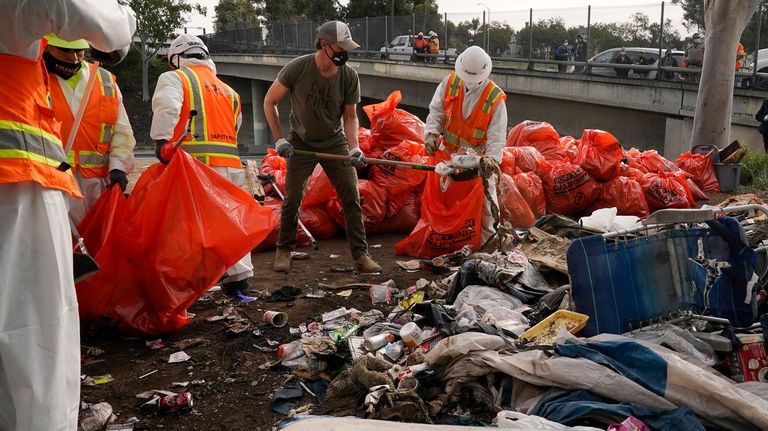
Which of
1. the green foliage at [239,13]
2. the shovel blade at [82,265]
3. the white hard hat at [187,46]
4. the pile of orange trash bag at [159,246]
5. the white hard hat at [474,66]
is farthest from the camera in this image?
the green foliage at [239,13]

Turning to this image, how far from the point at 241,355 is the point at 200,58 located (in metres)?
1.90

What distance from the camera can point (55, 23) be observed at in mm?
2146

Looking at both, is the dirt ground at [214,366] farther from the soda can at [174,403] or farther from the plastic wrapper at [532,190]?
the plastic wrapper at [532,190]

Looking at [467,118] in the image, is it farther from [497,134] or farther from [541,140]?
[541,140]

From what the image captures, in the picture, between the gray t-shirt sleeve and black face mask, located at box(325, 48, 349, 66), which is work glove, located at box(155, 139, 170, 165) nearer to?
black face mask, located at box(325, 48, 349, 66)

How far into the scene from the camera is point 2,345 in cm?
211

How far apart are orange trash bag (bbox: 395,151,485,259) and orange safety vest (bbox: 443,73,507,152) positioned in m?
0.17

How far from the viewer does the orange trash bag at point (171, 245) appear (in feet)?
12.2

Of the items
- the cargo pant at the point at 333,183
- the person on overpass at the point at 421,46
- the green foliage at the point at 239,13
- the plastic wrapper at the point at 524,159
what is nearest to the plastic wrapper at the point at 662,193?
the plastic wrapper at the point at 524,159

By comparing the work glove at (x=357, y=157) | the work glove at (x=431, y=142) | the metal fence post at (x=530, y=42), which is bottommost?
the work glove at (x=357, y=157)

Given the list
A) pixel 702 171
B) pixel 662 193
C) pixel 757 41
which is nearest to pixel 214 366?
pixel 662 193

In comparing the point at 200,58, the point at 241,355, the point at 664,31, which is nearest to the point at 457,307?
the point at 241,355

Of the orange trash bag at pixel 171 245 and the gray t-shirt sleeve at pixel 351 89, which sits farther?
the gray t-shirt sleeve at pixel 351 89

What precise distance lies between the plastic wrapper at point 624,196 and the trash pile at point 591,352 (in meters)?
3.05
